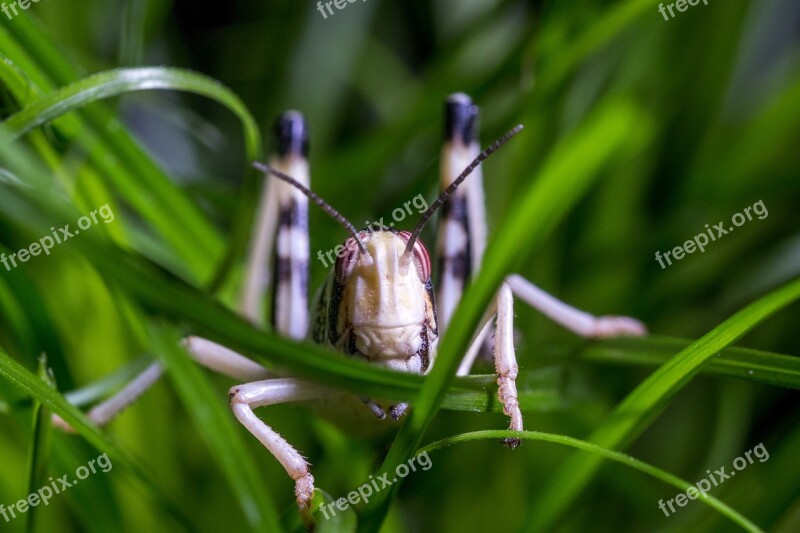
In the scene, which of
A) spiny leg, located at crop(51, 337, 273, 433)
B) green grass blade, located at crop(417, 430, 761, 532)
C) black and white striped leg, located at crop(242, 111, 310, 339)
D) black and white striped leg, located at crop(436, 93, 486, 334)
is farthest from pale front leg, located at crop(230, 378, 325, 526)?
black and white striped leg, located at crop(436, 93, 486, 334)

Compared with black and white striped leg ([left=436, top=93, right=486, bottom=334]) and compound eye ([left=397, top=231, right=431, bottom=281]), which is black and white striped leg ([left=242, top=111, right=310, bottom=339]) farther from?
compound eye ([left=397, top=231, right=431, bottom=281])

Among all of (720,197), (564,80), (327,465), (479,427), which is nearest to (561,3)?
(564,80)

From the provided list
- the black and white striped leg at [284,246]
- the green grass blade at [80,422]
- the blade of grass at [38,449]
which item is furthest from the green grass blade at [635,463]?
the black and white striped leg at [284,246]

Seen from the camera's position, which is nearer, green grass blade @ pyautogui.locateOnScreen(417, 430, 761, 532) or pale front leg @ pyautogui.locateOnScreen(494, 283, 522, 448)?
green grass blade @ pyautogui.locateOnScreen(417, 430, 761, 532)

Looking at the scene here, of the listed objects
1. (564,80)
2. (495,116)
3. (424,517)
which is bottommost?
(424,517)

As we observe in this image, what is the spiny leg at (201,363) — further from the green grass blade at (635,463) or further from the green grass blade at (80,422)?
the green grass blade at (635,463)

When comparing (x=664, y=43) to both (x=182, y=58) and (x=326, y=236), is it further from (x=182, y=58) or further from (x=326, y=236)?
(x=182, y=58)
